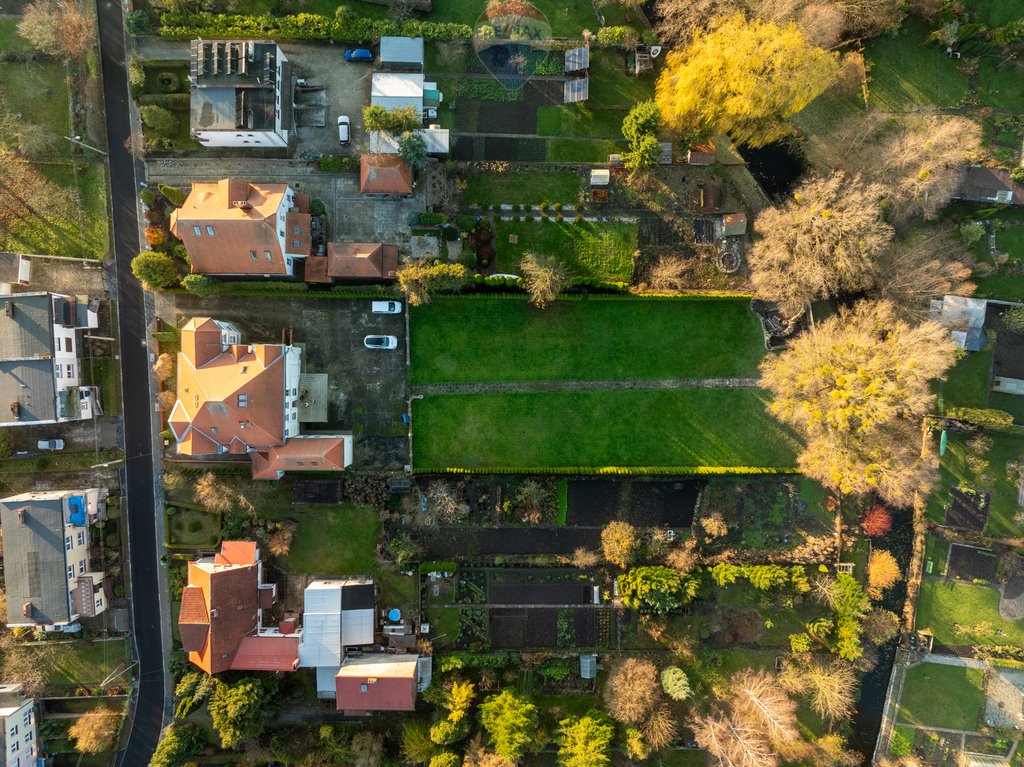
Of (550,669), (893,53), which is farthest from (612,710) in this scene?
(893,53)

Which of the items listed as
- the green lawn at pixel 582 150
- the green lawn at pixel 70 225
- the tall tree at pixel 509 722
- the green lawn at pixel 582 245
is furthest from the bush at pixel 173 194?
the tall tree at pixel 509 722

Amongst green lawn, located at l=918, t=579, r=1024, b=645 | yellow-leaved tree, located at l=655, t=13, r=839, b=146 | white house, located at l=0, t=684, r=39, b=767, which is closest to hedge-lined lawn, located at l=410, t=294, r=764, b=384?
yellow-leaved tree, located at l=655, t=13, r=839, b=146

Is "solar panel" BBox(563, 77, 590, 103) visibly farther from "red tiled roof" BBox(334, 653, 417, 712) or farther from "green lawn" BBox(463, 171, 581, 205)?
"red tiled roof" BBox(334, 653, 417, 712)

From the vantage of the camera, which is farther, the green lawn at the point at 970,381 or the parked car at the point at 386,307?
the green lawn at the point at 970,381

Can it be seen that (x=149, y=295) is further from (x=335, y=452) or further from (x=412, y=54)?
(x=412, y=54)

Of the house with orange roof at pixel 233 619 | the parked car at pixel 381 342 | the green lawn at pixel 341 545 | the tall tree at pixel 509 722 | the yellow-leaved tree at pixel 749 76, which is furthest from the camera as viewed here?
the green lawn at pixel 341 545

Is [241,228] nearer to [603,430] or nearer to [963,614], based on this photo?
[603,430]

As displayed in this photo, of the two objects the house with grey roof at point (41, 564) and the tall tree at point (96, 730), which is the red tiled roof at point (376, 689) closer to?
the tall tree at point (96, 730)
